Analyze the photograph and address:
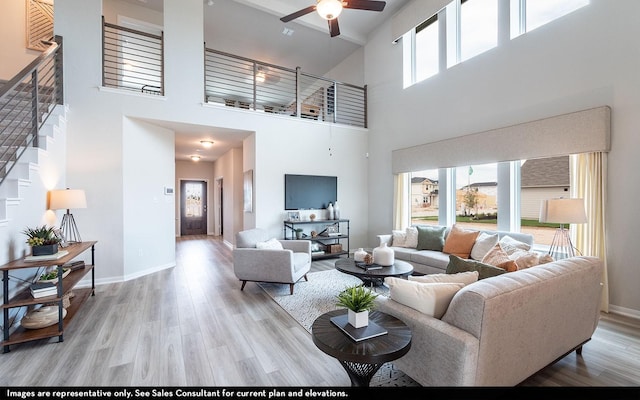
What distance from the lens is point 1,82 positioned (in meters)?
4.35

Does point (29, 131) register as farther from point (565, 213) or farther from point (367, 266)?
point (565, 213)

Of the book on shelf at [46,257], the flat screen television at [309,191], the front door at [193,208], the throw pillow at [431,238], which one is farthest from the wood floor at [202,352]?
the front door at [193,208]

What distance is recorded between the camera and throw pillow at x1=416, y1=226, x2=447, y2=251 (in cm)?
463

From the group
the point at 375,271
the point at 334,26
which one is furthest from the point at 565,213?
the point at 334,26

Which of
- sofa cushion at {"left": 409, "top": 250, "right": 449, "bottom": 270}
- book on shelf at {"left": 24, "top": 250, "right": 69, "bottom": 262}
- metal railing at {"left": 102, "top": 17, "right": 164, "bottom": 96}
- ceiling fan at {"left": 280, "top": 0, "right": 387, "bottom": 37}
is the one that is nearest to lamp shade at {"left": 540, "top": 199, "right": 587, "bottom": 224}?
sofa cushion at {"left": 409, "top": 250, "right": 449, "bottom": 270}

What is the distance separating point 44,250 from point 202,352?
1.94m

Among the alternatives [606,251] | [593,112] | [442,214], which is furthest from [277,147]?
[606,251]

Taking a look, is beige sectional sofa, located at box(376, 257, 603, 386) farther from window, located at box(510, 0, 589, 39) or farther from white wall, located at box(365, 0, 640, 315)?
window, located at box(510, 0, 589, 39)

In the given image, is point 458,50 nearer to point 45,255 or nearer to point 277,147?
point 277,147

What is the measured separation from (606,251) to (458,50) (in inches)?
147

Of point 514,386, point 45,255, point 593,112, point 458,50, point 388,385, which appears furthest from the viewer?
point 458,50

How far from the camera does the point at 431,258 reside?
4.23 meters

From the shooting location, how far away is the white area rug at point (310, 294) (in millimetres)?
3212

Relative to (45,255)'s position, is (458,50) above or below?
above
